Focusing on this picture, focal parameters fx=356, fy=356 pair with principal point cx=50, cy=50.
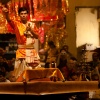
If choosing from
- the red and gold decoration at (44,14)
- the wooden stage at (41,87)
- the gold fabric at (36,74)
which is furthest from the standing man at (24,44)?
the wooden stage at (41,87)

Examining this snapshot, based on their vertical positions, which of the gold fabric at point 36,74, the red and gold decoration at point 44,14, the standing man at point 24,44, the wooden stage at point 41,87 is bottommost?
the wooden stage at point 41,87

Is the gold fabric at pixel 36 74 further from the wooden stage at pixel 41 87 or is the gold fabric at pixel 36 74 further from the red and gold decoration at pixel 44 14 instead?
the red and gold decoration at pixel 44 14

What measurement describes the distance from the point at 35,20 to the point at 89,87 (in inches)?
102

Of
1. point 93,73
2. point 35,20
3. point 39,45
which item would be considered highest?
point 35,20

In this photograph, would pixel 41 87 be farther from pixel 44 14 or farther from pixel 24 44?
pixel 44 14

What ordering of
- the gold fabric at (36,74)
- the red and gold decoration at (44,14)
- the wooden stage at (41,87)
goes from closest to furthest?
the wooden stage at (41,87)
the gold fabric at (36,74)
the red and gold decoration at (44,14)

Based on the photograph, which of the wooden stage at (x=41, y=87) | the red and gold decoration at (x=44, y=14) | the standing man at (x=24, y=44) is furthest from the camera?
the red and gold decoration at (x=44, y=14)

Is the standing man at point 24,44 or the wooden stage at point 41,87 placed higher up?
the standing man at point 24,44

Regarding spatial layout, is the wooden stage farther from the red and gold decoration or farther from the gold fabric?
the red and gold decoration

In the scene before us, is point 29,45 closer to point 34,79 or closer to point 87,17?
point 34,79

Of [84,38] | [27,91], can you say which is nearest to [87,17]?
[84,38]

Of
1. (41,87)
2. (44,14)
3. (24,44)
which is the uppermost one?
(44,14)

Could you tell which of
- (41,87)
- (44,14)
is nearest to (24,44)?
(44,14)

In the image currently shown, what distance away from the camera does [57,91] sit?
4473mm
